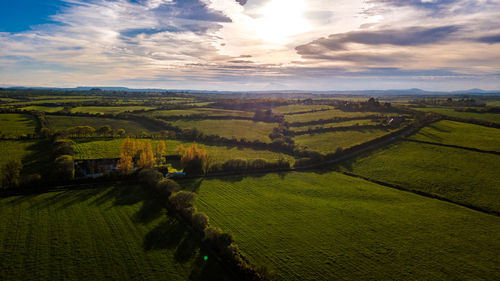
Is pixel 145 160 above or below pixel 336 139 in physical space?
Answer: below

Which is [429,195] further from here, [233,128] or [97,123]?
[97,123]

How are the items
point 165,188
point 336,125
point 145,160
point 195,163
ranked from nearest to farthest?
point 165,188
point 145,160
point 195,163
point 336,125

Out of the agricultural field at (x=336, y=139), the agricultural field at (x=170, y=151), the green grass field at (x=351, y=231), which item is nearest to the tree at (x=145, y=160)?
the green grass field at (x=351, y=231)

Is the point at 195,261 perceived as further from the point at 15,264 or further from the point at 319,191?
the point at 319,191

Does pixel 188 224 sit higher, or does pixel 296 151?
pixel 296 151

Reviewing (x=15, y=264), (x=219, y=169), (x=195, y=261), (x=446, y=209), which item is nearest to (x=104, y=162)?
(x=219, y=169)

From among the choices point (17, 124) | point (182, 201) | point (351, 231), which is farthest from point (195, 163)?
point (17, 124)
